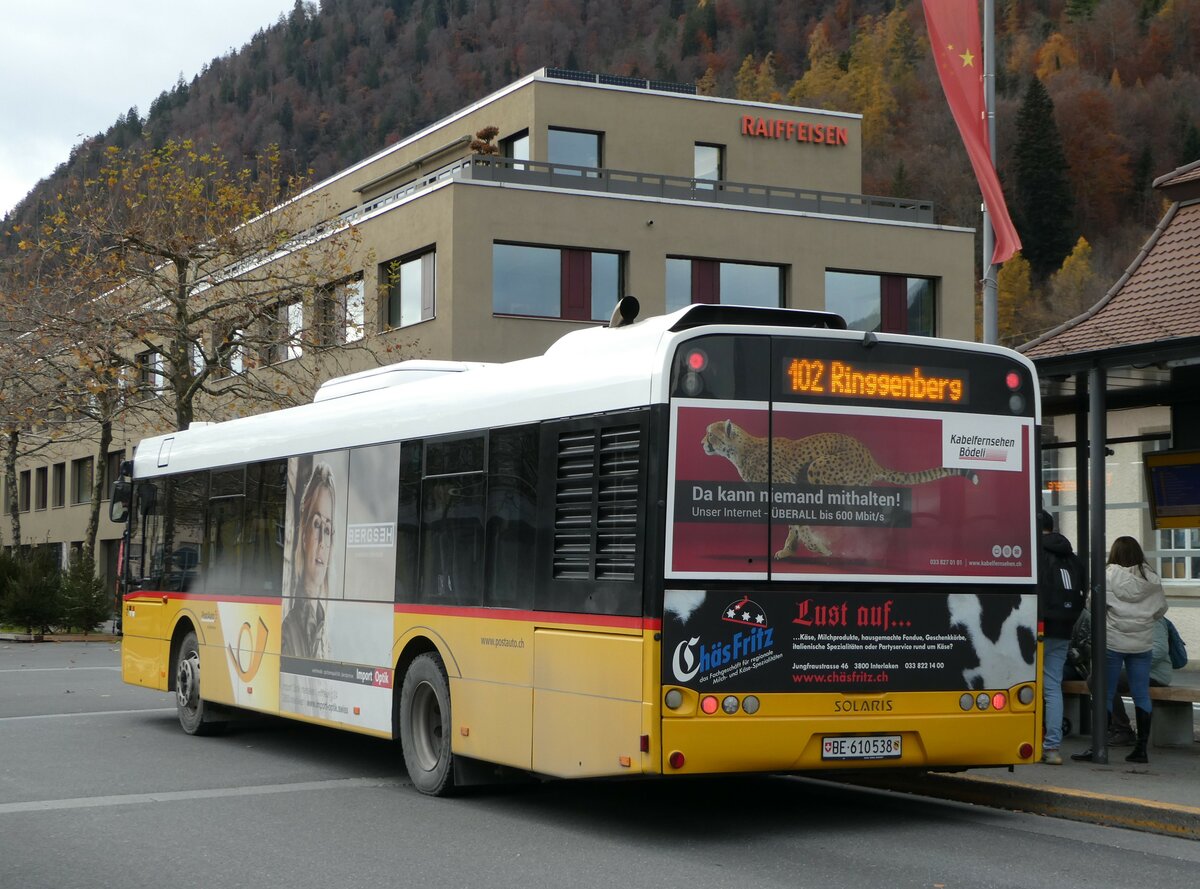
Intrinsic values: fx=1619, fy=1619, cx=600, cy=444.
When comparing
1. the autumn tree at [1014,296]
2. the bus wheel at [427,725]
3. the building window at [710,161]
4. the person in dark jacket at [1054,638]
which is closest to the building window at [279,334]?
the building window at [710,161]

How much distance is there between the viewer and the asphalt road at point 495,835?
26.6 feet

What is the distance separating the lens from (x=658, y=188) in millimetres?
41906

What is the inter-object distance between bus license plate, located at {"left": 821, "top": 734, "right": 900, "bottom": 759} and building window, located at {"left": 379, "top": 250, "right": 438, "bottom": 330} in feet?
98.5

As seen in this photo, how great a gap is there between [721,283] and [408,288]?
8122mm

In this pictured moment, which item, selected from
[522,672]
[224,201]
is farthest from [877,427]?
[224,201]

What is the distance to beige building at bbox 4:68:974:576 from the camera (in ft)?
127

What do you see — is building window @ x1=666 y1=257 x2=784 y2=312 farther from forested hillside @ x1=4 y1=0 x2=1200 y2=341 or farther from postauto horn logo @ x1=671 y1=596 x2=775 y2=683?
forested hillside @ x1=4 y1=0 x2=1200 y2=341

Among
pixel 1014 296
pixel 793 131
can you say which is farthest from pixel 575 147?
pixel 1014 296

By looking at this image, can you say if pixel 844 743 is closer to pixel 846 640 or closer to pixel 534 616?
pixel 846 640

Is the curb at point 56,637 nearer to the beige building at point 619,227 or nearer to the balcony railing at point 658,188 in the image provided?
the beige building at point 619,227

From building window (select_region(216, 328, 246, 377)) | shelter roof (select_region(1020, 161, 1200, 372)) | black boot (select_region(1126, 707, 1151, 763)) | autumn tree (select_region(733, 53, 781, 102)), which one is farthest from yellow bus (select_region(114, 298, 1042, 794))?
autumn tree (select_region(733, 53, 781, 102))

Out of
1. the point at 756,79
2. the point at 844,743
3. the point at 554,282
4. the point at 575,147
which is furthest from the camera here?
the point at 756,79

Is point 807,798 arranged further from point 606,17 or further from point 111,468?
point 606,17

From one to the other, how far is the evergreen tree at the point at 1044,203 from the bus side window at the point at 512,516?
95995mm
